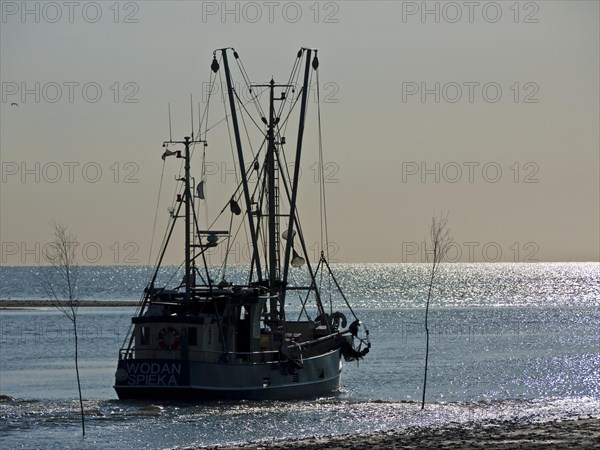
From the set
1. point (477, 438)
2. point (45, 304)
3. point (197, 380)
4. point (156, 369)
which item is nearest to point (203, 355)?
point (197, 380)

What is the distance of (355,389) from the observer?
5716cm

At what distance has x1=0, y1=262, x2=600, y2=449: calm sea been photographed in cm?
3853

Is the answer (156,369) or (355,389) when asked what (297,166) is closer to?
(355,389)

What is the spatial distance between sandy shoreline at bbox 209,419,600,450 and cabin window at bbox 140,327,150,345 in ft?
45.7

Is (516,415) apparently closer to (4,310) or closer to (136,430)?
(136,430)

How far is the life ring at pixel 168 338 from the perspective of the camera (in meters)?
45.3

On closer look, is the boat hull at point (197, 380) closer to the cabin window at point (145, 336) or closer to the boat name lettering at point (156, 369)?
the boat name lettering at point (156, 369)

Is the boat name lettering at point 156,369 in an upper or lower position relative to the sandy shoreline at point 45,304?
upper

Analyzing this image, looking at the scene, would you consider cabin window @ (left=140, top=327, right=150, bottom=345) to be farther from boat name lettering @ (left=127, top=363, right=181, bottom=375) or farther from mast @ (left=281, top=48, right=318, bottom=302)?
mast @ (left=281, top=48, right=318, bottom=302)

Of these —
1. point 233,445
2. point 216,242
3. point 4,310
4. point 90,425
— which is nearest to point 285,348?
point 216,242

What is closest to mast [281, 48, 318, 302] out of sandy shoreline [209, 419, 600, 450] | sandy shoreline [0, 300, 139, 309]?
sandy shoreline [209, 419, 600, 450]

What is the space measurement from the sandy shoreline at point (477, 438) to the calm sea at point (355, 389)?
319cm

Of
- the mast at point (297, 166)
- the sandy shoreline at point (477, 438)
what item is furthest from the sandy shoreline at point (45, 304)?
the sandy shoreline at point (477, 438)

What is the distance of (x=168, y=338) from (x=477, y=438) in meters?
17.8
